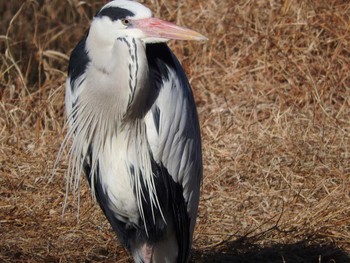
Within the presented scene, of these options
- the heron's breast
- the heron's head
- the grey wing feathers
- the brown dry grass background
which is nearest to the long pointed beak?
the heron's head

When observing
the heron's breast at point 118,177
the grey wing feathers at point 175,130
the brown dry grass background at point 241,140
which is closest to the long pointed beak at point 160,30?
the grey wing feathers at point 175,130

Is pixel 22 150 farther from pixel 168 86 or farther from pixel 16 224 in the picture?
pixel 168 86

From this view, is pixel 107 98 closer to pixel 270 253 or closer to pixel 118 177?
pixel 118 177

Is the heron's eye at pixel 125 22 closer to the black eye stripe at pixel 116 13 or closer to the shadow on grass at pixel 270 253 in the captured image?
the black eye stripe at pixel 116 13

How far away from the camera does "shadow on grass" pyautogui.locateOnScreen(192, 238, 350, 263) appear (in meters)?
4.38

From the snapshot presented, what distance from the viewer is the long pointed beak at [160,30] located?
3.32m

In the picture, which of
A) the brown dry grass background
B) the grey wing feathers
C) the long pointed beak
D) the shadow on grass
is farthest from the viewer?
the brown dry grass background

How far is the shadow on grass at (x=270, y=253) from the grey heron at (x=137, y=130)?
21.7 inches

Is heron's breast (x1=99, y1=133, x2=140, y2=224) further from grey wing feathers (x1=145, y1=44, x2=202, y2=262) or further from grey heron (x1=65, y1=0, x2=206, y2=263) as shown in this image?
grey wing feathers (x1=145, y1=44, x2=202, y2=262)

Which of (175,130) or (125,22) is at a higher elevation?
(125,22)

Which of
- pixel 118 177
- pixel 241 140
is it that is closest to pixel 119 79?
pixel 118 177

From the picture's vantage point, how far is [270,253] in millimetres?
4422

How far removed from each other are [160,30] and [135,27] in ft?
0.30

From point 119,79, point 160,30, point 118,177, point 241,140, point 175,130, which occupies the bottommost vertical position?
point 241,140
